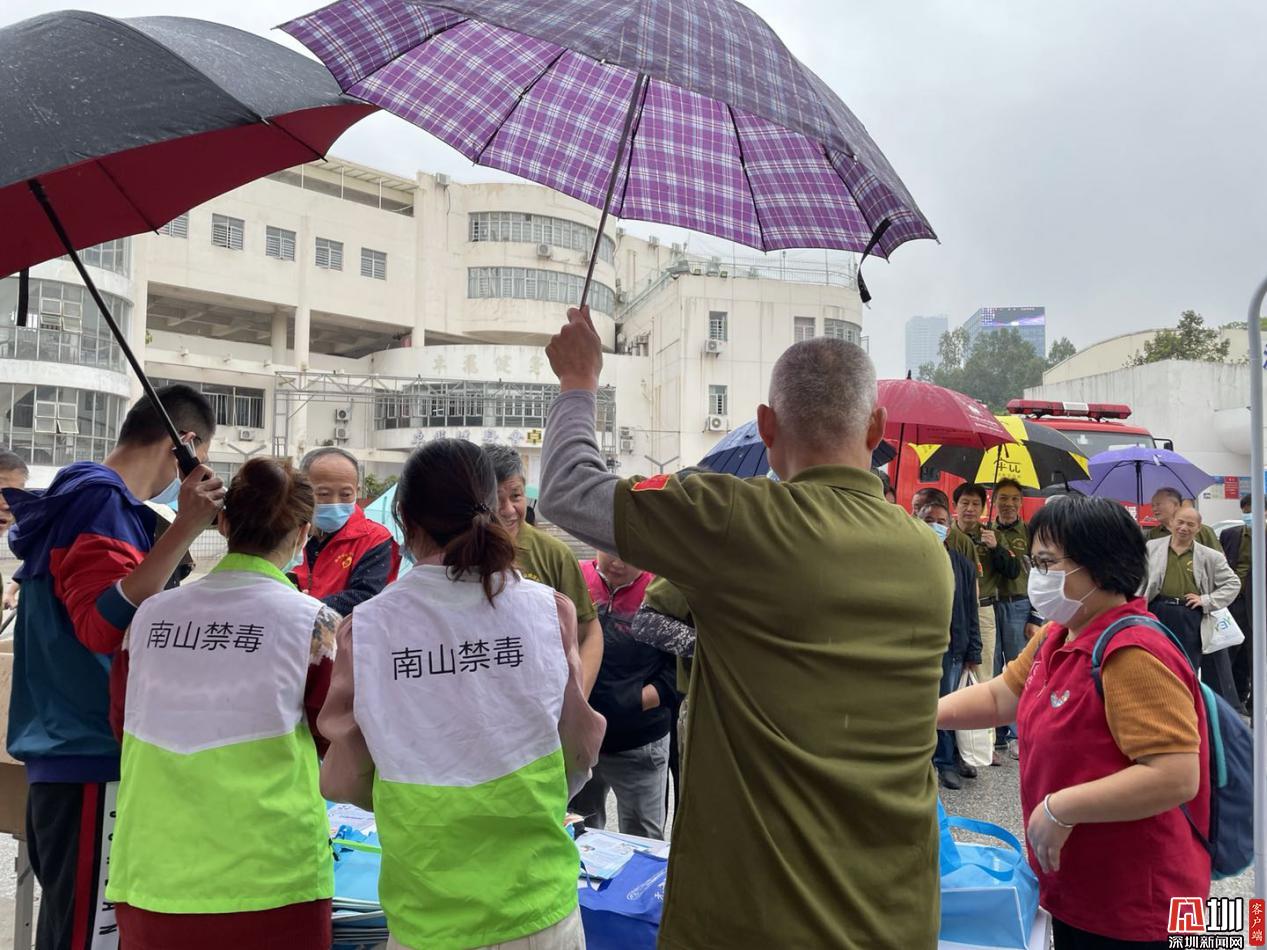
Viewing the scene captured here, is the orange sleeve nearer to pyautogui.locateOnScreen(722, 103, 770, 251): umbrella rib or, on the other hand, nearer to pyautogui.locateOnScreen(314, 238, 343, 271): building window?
pyautogui.locateOnScreen(722, 103, 770, 251): umbrella rib

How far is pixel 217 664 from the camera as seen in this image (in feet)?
6.68

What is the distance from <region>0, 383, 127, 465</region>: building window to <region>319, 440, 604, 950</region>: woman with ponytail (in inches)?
1197

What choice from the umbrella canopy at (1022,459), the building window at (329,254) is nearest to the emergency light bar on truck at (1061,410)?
the umbrella canopy at (1022,459)

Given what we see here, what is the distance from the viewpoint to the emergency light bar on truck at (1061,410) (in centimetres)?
1166

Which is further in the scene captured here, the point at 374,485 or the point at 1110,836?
the point at 374,485

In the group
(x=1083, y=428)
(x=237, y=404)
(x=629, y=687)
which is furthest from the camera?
(x=237, y=404)

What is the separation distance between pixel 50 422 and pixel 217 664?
3155 cm

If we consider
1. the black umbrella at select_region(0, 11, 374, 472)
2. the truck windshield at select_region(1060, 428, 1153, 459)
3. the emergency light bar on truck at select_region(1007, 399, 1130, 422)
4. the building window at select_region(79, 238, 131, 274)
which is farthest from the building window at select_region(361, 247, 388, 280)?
the black umbrella at select_region(0, 11, 374, 472)

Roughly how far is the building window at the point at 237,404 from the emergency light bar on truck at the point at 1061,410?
112 ft

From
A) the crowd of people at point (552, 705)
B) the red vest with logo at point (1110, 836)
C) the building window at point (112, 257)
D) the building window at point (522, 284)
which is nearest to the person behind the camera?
the crowd of people at point (552, 705)

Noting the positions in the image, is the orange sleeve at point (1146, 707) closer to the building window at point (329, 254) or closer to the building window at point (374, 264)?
the building window at point (329, 254)

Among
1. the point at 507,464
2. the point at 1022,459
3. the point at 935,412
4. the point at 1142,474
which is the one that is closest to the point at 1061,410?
the point at 1142,474

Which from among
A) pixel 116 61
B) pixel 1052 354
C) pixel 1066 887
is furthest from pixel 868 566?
pixel 1052 354

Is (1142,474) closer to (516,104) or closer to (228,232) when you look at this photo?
(516,104)
